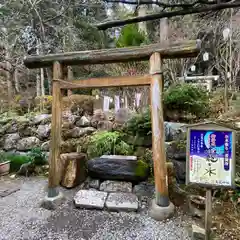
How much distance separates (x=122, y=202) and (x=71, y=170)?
110cm

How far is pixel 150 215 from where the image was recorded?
2.94m

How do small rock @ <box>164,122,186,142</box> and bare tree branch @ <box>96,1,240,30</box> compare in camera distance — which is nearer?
bare tree branch @ <box>96,1,240,30</box>

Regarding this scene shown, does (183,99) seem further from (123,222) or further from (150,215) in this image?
(123,222)

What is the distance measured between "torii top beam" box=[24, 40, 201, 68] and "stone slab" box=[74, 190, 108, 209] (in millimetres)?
2024

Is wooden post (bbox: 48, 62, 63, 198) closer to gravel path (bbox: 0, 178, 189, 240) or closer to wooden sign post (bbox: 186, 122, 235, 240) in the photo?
gravel path (bbox: 0, 178, 189, 240)

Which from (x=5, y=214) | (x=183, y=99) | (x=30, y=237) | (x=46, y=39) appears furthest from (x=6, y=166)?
(x=46, y=39)

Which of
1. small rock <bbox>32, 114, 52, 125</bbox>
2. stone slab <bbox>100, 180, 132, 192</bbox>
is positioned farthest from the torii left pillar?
small rock <bbox>32, 114, 52, 125</bbox>

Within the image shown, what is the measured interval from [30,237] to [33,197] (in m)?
1.17

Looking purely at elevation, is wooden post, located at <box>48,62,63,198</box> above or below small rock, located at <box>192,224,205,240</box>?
above

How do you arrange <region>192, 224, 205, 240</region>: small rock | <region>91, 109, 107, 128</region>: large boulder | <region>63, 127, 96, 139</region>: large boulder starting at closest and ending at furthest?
<region>192, 224, 205, 240</region>: small rock, <region>63, 127, 96, 139</region>: large boulder, <region>91, 109, 107, 128</region>: large boulder

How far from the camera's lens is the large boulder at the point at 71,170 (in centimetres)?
371

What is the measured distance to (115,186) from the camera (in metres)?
3.59

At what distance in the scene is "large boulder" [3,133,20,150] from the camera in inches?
219

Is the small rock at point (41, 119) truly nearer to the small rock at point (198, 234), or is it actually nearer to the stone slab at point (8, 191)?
the stone slab at point (8, 191)
